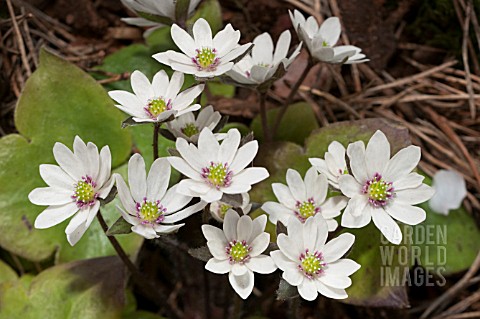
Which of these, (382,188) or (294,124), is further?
(294,124)

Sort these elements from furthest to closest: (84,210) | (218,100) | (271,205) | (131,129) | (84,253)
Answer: (218,100) → (131,129) → (84,253) → (271,205) → (84,210)

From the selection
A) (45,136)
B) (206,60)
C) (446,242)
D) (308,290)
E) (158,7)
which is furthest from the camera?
(446,242)

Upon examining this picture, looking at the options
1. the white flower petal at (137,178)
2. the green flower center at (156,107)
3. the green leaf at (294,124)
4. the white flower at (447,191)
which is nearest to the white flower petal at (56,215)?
the white flower petal at (137,178)

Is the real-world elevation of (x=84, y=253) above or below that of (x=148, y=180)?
below

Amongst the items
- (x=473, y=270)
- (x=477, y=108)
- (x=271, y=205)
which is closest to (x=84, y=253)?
(x=271, y=205)

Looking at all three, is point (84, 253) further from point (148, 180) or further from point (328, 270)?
point (328, 270)

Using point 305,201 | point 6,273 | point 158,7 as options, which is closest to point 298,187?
point 305,201

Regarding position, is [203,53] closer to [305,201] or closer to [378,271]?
[305,201]

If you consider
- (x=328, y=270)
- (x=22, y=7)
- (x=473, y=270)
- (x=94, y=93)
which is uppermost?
(x=22, y=7)

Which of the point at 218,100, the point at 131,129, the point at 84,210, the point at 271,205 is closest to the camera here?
the point at 84,210
